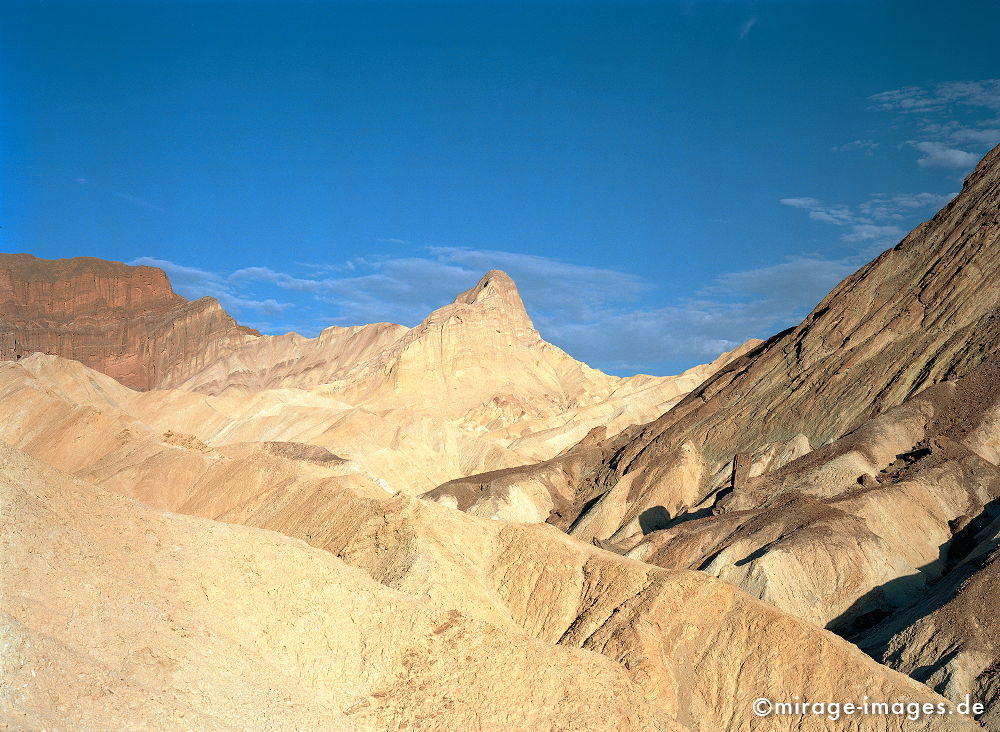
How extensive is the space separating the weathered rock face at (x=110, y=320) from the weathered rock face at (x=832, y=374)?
271ft

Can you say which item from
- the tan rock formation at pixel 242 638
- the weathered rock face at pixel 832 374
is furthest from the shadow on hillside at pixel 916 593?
the weathered rock face at pixel 832 374

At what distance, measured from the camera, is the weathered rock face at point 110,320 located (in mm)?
130875

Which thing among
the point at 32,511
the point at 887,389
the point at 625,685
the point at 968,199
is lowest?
the point at 625,685

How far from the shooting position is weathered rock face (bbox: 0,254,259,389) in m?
131

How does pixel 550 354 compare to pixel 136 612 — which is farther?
pixel 550 354

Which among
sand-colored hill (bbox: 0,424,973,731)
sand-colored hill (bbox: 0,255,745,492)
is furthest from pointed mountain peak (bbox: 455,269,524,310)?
sand-colored hill (bbox: 0,424,973,731)

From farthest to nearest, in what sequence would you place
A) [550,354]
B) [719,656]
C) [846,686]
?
1. [550,354]
2. [719,656]
3. [846,686]

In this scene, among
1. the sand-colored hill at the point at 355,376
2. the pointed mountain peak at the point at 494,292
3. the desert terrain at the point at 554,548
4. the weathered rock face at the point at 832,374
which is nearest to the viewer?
the desert terrain at the point at 554,548

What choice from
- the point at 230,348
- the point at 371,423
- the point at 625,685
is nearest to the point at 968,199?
the point at 371,423

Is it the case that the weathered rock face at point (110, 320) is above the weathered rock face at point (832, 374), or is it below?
above

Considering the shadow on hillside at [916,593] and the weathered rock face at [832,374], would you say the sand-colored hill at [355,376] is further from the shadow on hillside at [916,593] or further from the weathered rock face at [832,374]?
the shadow on hillside at [916,593]

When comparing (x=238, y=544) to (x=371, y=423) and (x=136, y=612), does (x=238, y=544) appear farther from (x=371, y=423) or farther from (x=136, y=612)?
(x=371, y=423)

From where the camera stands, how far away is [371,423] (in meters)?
77.2

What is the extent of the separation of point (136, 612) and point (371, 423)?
60.6 meters
